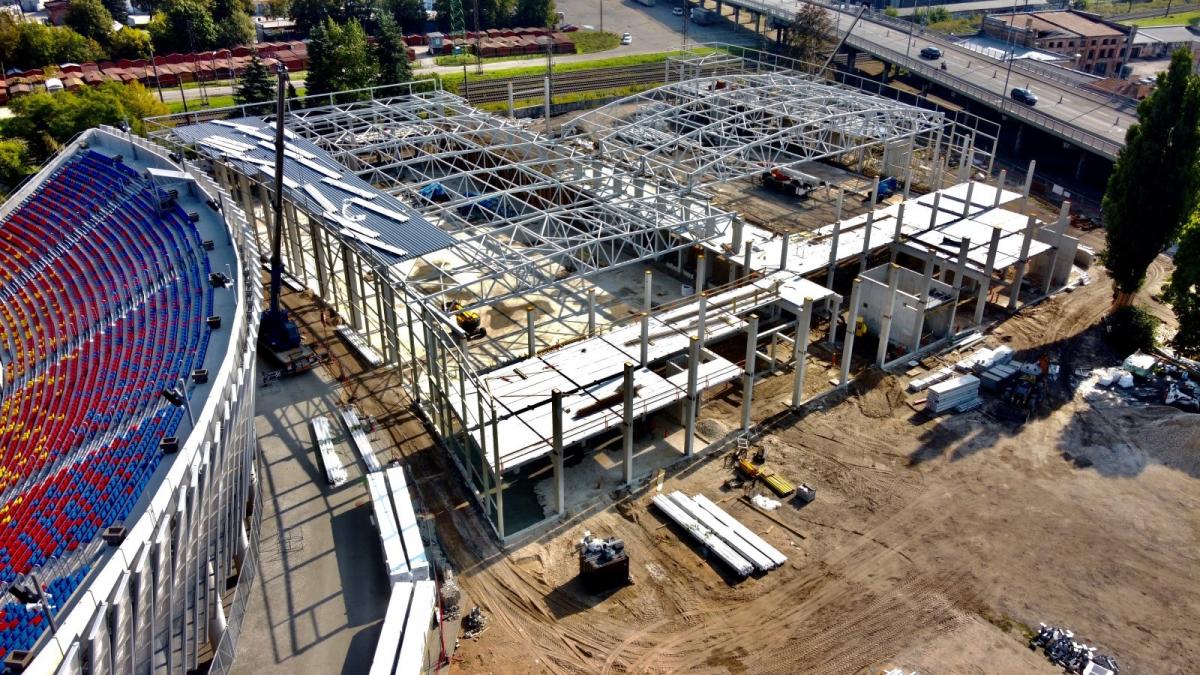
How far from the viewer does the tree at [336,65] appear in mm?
59156

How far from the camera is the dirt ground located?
21281 millimetres

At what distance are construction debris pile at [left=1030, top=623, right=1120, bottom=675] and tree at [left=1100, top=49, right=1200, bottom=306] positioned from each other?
2018cm

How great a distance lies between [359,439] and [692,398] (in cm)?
1128

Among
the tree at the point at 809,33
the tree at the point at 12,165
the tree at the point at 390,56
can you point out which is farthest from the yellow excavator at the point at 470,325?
the tree at the point at 809,33

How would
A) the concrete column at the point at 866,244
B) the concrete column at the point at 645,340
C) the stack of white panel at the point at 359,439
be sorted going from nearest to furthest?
the stack of white panel at the point at 359,439 → the concrete column at the point at 645,340 → the concrete column at the point at 866,244

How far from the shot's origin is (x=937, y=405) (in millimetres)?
30344

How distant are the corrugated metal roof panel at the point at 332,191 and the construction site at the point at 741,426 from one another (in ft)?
0.59

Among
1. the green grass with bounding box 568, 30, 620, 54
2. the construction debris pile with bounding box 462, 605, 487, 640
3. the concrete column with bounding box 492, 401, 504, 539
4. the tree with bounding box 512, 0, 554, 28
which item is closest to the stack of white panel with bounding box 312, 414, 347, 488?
the concrete column with bounding box 492, 401, 504, 539

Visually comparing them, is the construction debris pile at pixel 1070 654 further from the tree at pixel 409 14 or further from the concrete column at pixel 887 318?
the tree at pixel 409 14

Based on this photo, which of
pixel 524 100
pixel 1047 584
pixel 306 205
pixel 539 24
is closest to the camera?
pixel 1047 584

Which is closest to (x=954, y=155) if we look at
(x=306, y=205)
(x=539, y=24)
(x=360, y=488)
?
(x=306, y=205)

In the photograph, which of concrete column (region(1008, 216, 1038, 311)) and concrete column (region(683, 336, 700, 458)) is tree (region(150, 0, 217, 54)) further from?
concrete column (region(1008, 216, 1038, 311))

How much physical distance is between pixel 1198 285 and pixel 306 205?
34.9 metres

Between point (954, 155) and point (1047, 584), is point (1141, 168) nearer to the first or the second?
point (1047, 584)
